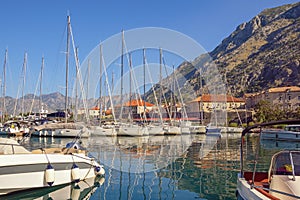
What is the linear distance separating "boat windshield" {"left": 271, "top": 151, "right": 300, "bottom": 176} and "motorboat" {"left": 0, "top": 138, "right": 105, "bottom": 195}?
886 centimetres

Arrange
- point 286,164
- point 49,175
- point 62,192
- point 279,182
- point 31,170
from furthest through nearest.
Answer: point 62,192
point 49,175
point 31,170
point 286,164
point 279,182

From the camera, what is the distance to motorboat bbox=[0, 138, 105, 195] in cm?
1229

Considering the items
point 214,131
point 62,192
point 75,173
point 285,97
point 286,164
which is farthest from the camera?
point 285,97

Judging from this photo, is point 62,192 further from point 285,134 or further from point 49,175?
point 285,134

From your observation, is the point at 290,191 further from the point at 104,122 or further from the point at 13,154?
the point at 104,122

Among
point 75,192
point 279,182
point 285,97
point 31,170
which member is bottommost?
point 75,192

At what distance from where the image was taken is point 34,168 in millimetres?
12953

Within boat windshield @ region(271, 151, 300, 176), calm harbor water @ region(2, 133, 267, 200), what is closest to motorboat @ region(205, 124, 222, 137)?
calm harbor water @ region(2, 133, 267, 200)

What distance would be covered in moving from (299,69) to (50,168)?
509 ft

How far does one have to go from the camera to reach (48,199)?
12242 mm

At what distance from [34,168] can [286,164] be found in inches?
374

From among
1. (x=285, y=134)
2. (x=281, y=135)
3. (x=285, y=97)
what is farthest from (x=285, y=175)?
(x=285, y=97)

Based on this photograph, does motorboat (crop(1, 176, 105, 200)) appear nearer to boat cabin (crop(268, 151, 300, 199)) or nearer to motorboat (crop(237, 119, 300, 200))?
motorboat (crop(237, 119, 300, 200))

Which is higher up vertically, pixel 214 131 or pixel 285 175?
pixel 285 175
